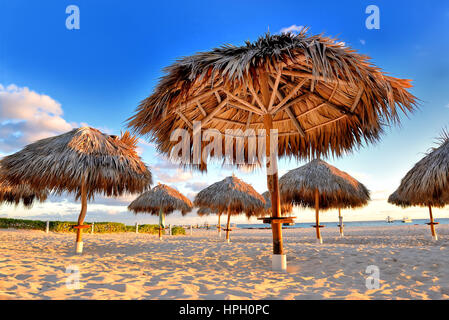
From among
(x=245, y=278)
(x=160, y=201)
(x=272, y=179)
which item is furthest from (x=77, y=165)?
(x=160, y=201)

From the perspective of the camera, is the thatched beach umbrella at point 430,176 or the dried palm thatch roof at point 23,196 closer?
the thatched beach umbrella at point 430,176

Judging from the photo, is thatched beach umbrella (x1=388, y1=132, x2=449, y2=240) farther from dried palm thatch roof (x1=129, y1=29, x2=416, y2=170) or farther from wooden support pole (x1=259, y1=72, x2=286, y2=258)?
wooden support pole (x1=259, y1=72, x2=286, y2=258)

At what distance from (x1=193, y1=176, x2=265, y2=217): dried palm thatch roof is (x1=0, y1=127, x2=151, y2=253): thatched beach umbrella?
5.56m

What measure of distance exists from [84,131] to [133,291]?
5.32 metres

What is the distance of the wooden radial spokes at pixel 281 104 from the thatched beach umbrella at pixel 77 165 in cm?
274

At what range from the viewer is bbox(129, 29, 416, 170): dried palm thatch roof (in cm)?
346

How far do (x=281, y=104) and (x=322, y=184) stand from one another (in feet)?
24.3

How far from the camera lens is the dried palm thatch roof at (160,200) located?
1499 centimetres

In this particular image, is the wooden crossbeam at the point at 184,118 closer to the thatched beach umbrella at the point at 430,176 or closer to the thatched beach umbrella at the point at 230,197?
the thatched beach umbrella at the point at 430,176

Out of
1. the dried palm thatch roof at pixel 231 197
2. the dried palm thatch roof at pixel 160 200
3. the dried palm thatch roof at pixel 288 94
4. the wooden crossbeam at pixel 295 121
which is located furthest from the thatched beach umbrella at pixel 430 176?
the dried palm thatch roof at pixel 160 200

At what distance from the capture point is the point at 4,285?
2.71 metres

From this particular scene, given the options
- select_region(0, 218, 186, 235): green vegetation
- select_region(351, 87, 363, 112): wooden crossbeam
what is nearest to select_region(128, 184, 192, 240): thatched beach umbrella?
select_region(0, 218, 186, 235): green vegetation
